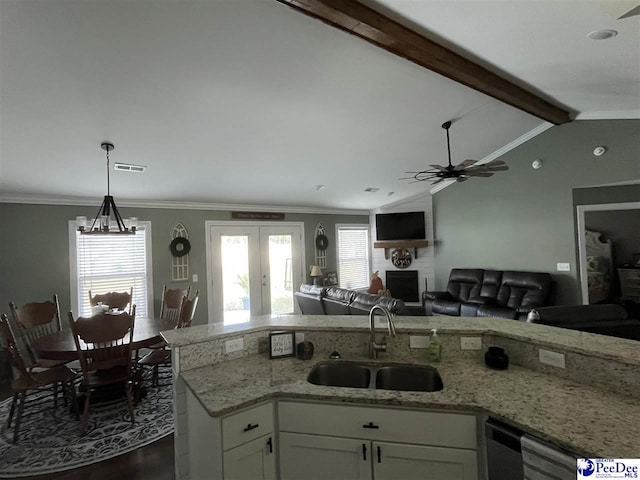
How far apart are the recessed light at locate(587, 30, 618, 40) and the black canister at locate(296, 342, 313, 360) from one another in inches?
120

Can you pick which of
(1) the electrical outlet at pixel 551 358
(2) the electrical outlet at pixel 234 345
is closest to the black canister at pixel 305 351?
(2) the electrical outlet at pixel 234 345

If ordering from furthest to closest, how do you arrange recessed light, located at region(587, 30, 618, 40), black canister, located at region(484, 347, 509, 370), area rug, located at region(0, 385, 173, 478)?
area rug, located at region(0, 385, 173, 478) < recessed light, located at region(587, 30, 618, 40) < black canister, located at region(484, 347, 509, 370)

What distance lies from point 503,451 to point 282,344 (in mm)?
1268

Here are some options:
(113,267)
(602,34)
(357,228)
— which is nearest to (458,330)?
(602,34)

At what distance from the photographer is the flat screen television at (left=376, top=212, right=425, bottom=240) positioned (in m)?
7.19

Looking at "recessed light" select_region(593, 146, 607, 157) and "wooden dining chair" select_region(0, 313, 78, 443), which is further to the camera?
"recessed light" select_region(593, 146, 607, 157)

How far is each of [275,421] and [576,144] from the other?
5652 mm

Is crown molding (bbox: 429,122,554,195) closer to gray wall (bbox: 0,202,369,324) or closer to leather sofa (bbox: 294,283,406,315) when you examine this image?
leather sofa (bbox: 294,283,406,315)

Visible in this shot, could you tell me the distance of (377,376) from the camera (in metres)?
1.85

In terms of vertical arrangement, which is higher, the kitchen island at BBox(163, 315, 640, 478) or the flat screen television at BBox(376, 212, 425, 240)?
the flat screen television at BBox(376, 212, 425, 240)

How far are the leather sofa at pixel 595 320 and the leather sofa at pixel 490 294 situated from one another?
2.23 m

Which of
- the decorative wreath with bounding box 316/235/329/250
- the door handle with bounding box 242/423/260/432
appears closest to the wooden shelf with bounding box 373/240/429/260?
the decorative wreath with bounding box 316/235/329/250

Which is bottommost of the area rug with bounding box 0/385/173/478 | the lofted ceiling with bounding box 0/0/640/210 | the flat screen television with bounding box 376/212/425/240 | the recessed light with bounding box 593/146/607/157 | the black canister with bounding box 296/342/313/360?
the area rug with bounding box 0/385/173/478

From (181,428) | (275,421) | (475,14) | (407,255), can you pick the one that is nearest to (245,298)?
(407,255)
